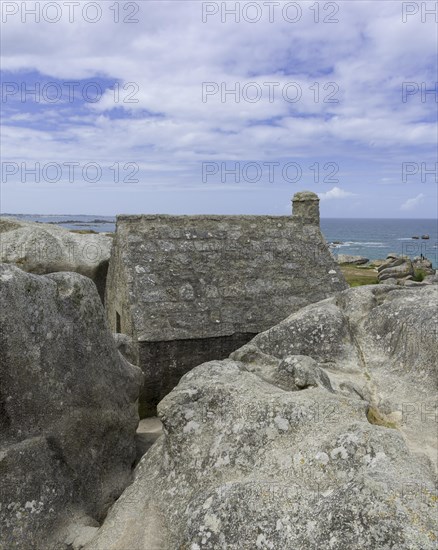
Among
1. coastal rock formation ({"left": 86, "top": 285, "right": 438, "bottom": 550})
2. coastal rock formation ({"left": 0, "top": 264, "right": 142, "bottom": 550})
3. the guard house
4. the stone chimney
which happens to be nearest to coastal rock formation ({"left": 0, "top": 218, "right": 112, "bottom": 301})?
the guard house

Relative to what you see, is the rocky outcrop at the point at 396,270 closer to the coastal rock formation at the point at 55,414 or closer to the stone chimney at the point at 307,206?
the stone chimney at the point at 307,206

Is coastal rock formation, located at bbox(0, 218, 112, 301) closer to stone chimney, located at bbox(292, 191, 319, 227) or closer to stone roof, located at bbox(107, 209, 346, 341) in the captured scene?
stone roof, located at bbox(107, 209, 346, 341)

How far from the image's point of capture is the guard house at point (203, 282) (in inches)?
396

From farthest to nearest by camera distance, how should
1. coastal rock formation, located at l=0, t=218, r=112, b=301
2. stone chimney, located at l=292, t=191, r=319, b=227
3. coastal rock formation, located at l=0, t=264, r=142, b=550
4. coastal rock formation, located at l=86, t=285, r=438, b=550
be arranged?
stone chimney, located at l=292, t=191, r=319, b=227 → coastal rock formation, located at l=0, t=218, r=112, b=301 → coastal rock formation, located at l=0, t=264, r=142, b=550 → coastal rock formation, located at l=86, t=285, r=438, b=550

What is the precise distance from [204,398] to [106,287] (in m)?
8.82

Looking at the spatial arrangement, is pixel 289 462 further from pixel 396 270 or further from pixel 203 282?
pixel 396 270

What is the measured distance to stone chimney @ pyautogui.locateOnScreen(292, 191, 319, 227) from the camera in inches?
515

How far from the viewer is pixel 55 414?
183 inches

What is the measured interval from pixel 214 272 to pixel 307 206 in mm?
3652

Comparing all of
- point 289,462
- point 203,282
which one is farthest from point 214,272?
point 289,462

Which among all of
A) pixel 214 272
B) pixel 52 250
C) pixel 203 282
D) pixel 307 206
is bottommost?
pixel 203 282

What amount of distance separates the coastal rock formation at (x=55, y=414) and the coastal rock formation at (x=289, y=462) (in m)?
0.36

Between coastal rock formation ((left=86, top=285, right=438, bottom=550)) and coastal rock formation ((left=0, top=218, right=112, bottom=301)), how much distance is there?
6608 millimetres

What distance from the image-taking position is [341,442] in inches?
156
